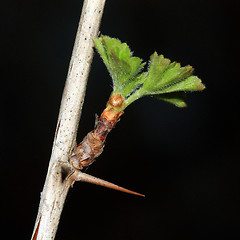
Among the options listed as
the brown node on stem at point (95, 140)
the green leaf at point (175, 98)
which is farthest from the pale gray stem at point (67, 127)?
the green leaf at point (175, 98)

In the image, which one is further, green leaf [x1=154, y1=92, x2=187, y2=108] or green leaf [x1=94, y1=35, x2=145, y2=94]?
green leaf [x1=154, y1=92, x2=187, y2=108]

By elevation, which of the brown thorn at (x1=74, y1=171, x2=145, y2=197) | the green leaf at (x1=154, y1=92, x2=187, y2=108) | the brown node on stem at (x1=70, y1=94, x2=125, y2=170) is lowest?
the brown thorn at (x1=74, y1=171, x2=145, y2=197)

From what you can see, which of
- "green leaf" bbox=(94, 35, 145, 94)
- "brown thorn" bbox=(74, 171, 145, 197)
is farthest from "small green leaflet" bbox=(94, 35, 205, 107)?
"brown thorn" bbox=(74, 171, 145, 197)

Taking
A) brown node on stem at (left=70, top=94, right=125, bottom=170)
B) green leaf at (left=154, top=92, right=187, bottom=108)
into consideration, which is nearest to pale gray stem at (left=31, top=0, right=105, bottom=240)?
brown node on stem at (left=70, top=94, right=125, bottom=170)

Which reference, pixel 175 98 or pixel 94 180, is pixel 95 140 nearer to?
pixel 94 180

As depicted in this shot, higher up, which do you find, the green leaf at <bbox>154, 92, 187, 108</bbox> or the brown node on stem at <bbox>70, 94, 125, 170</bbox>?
the green leaf at <bbox>154, 92, 187, 108</bbox>

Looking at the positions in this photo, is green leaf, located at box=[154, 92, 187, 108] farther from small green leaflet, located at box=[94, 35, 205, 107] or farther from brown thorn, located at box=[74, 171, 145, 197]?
brown thorn, located at box=[74, 171, 145, 197]

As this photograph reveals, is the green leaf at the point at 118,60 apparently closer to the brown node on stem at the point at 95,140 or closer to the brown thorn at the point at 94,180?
the brown node on stem at the point at 95,140

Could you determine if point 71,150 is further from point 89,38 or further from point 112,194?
point 112,194
